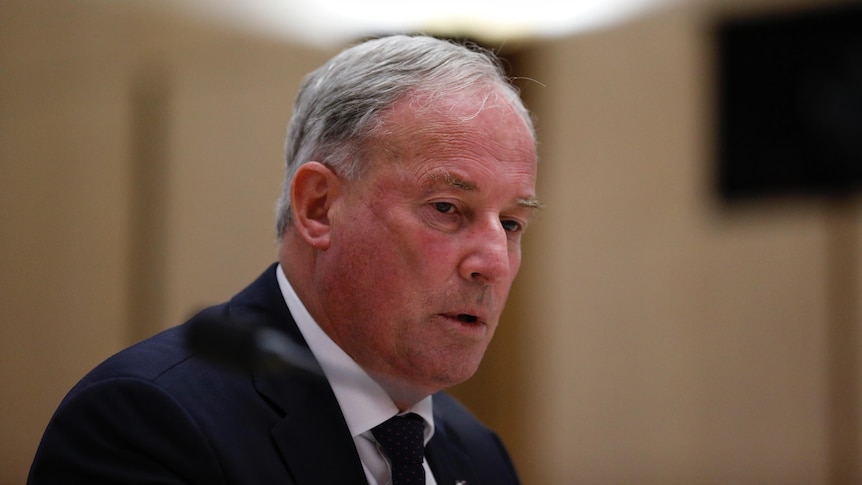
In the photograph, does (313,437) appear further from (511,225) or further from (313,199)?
(511,225)

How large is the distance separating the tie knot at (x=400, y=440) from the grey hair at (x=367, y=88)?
0.49 m

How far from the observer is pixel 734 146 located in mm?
5516

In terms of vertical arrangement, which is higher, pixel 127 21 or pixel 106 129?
pixel 127 21

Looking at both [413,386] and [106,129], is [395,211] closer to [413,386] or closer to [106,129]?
[413,386]

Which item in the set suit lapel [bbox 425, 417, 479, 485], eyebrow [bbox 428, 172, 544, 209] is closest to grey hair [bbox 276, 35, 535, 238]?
eyebrow [bbox 428, 172, 544, 209]

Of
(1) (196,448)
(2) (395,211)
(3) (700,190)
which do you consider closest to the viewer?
(1) (196,448)

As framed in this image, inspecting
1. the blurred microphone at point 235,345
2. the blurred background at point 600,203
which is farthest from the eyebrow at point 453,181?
the blurred background at point 600,203

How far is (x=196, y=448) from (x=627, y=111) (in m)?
4.79

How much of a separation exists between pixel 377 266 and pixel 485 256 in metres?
0.21

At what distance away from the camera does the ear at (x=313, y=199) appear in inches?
77.0

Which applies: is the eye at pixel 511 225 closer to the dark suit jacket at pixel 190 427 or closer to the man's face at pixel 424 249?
the man's face at pixel 424 249

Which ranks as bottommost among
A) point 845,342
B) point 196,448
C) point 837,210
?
point 845,342

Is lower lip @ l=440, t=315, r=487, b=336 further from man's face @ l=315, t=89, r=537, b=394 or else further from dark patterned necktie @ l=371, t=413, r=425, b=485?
dark patterned necktie @ l=371, t=413, r=425, b=485

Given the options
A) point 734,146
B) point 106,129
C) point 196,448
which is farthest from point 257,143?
point 196,448
